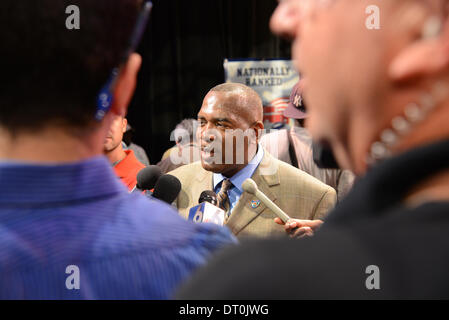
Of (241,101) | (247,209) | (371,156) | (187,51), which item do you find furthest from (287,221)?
(187,51)

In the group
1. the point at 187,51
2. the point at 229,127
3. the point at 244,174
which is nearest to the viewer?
the point at 244,174

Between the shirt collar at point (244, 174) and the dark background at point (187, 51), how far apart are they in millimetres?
4992

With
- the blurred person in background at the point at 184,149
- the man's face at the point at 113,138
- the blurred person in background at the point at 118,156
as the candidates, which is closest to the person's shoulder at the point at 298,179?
the blurred person in background at the point at 118,156

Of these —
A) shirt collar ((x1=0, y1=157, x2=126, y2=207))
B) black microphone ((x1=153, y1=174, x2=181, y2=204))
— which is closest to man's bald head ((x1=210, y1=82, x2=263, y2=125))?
black microphone ((x1=153, y1=174, x2=181, y2=204))

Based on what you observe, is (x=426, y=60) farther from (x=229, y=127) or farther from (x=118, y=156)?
(x=118, y=156)

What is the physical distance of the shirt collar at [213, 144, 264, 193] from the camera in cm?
262

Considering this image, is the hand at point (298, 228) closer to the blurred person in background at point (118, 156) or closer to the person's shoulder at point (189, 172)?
the person's shoulder at point (189, 172)

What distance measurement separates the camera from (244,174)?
2650mm

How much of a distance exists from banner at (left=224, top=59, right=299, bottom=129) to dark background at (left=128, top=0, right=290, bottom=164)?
936 millimetres

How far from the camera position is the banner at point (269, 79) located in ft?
21.2

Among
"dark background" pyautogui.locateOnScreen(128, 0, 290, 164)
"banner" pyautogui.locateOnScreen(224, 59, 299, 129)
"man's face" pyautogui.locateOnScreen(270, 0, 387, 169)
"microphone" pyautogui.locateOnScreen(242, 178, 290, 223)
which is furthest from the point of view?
"dark background" pyautogui.locateOnScreen(128, 0, 290, 164)

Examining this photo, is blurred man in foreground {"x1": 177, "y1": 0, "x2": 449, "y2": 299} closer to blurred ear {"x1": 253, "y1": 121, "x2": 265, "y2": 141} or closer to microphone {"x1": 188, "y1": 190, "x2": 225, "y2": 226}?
microphone {"x1": 188, "y1": 190, "x2": 225, "y2": 226}

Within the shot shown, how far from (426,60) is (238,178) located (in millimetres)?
2233

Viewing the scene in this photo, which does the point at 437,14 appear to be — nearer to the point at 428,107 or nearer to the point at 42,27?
the point at 428,107
